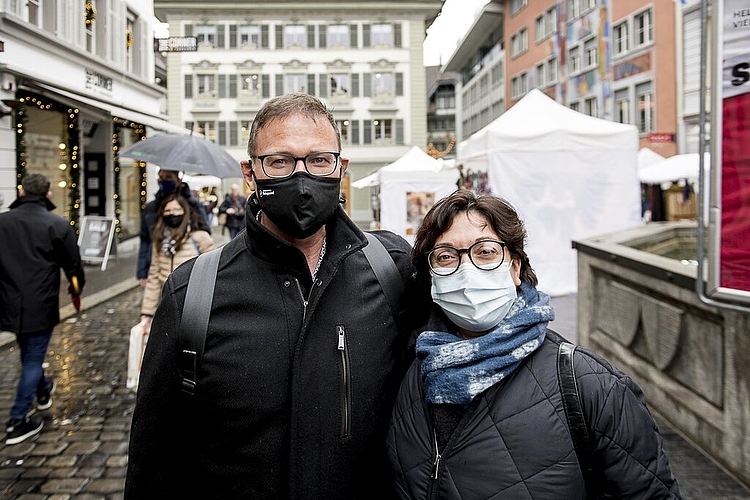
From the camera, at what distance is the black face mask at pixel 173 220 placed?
18.1 feet

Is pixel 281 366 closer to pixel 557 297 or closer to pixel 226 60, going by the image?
pixel 557 297

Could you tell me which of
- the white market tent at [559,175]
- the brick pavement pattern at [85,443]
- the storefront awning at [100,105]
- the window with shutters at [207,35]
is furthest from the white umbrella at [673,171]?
the window with shutters at [207,35]

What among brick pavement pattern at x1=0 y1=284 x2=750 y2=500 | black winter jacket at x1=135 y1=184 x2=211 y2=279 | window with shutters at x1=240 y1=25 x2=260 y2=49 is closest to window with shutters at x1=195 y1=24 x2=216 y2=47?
window with shutters at x1=240 y1=25 x2=260 y2=49

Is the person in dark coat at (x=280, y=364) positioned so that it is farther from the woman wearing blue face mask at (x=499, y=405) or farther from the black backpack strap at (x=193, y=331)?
the woman wearing blue face mask at (x=499, y=405)

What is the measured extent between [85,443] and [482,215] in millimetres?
3985

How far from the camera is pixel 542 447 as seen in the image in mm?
1567

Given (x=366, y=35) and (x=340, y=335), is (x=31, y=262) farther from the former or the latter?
(x=366, y=35)

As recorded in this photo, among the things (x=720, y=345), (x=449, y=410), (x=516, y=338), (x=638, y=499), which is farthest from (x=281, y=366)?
(x=720, y=345)

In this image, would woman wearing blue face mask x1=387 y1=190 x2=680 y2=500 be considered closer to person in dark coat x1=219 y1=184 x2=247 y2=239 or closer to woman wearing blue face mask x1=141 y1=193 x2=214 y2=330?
woman wearing blue face mask x1=141 y1=193 x2=214 y2=330

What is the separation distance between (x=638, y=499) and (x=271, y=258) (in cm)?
117

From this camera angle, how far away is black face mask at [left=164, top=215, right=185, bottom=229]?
5.52 metres

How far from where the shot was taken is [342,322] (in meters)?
1.77

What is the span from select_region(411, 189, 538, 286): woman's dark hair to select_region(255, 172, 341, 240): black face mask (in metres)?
0.35

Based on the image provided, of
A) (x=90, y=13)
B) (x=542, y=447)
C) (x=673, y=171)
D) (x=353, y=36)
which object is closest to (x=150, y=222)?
(x=542, y=447)
